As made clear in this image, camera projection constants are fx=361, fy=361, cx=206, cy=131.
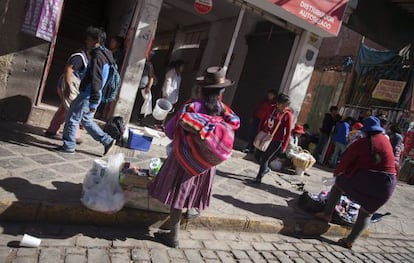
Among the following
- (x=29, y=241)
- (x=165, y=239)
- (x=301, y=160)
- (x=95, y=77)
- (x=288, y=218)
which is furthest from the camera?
(x=301, y=160)

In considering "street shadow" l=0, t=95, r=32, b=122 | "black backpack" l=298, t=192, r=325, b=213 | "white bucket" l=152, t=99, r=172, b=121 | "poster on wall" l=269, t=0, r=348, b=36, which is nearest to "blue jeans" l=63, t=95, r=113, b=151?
"street shadow" l=0, t=95, r=32, b=122

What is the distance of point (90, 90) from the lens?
508 centimetres

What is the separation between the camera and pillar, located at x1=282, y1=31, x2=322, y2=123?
896 cm

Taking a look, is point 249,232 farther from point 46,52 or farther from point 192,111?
point 46,52

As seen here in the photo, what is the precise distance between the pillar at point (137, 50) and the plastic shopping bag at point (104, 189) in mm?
3361

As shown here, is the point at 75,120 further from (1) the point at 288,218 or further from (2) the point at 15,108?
(1) the point at 288,218

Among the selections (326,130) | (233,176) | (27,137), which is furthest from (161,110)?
(326,130)

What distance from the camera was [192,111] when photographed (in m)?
3.52

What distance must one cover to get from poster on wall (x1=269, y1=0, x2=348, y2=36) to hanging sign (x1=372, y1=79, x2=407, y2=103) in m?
5.63

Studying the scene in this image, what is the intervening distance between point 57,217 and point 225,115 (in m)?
2.00

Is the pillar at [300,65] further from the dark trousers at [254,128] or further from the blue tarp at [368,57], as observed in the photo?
the blue tarp at [368,57]

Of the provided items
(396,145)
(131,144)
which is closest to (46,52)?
(131,144)

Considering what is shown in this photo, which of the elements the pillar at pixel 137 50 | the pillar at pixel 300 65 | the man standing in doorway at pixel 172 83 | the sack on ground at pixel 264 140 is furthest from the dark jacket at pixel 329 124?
the pillar at pixel 137 50

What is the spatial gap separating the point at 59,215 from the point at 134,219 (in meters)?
0.79
